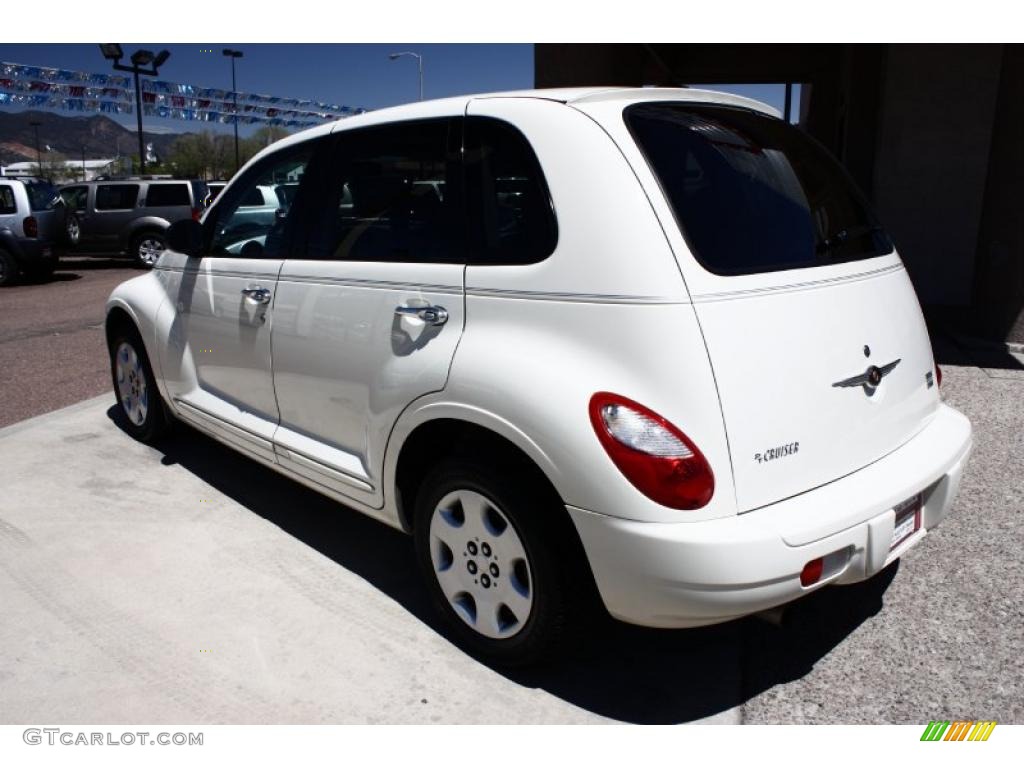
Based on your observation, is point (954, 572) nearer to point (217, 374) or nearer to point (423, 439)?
point (423, 439)

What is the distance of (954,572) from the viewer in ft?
11.4

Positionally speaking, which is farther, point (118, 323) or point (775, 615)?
point (118, 323)

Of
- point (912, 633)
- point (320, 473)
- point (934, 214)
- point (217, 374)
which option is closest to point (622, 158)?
point (320, 473)

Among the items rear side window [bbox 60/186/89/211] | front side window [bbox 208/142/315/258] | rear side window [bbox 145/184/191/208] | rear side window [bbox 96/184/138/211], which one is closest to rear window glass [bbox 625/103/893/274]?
front side window [bbox 208/142/315/258]

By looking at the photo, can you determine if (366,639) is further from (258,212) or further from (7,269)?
(7,269)

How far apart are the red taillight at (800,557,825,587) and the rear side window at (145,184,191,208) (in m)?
16.6

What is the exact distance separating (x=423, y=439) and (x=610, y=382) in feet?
2.85

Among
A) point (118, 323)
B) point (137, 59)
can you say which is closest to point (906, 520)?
point (118, 323)

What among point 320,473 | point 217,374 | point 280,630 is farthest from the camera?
point 217,374

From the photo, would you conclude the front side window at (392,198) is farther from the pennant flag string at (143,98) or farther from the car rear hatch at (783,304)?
the pennant flag string at (143,98)

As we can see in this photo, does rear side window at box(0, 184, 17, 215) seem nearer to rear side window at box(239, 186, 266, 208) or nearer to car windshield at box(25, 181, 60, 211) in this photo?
car windshield at box(25, 181, 60, 211)

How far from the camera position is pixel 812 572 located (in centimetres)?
237

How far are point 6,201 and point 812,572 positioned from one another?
50.7ft
